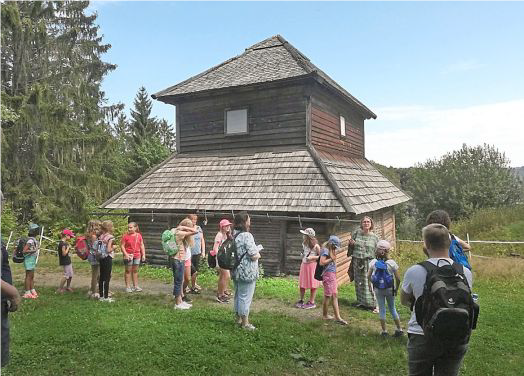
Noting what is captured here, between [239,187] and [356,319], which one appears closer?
[356,319]

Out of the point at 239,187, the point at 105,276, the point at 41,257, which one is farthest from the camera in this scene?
the point at 41,257

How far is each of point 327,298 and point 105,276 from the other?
4.95 meters

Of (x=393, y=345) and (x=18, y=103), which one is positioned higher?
(x=18, y=103)

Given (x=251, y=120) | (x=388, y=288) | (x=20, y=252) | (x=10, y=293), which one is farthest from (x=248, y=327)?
(x=251, y=120)

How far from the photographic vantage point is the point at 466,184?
27516mm

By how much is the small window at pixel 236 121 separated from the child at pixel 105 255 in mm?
6898

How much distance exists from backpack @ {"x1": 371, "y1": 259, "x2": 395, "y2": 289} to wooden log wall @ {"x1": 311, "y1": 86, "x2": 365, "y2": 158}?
291 inches

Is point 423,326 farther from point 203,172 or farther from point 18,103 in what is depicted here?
point 18,103

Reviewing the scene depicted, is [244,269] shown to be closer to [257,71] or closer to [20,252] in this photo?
[20,252]

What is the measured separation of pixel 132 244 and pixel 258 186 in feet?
14.8

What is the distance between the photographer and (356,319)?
7.80 m

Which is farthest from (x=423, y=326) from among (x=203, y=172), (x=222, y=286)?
(x=203, y=172)

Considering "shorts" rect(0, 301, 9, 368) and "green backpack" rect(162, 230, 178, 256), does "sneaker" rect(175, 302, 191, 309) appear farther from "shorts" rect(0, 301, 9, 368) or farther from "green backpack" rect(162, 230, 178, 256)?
"shorts" rect(0, 301, 9, 368)

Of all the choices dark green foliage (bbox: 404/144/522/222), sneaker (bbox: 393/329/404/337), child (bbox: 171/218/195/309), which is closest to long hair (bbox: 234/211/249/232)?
child (bbox: 171/218/195/309)
